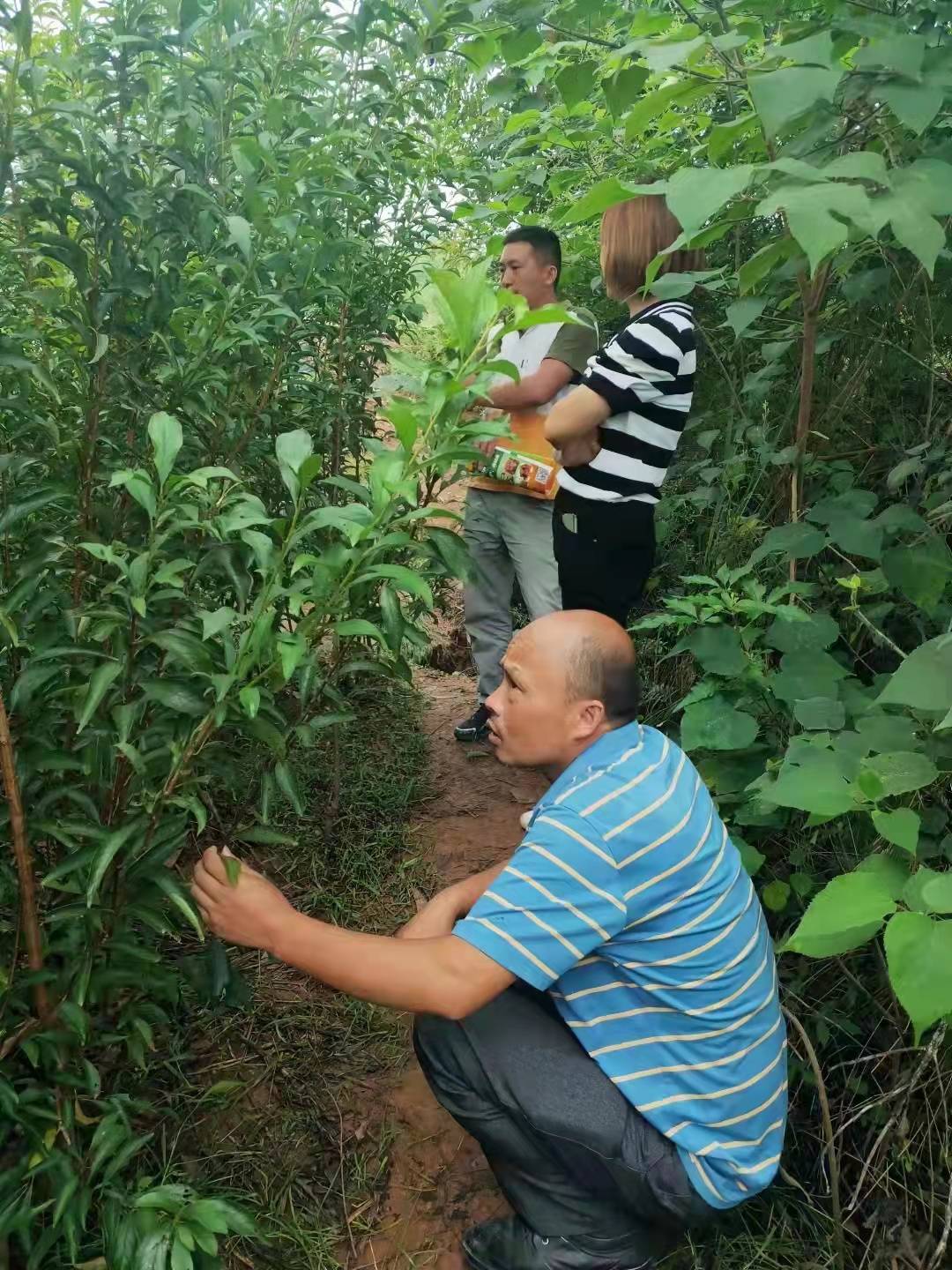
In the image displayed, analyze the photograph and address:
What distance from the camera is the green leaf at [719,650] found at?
81.5 inches

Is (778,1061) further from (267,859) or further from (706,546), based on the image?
(706,546)

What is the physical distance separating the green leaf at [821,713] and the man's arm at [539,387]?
1332mm

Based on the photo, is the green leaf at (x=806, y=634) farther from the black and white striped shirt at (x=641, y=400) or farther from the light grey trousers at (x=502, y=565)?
the light grey trousers at (x=502, y=565)

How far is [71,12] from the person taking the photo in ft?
4.44

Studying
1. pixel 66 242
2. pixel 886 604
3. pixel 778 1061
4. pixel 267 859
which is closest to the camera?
pixel 66 242

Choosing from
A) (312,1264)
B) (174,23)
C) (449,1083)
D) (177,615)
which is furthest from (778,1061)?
(174,23)

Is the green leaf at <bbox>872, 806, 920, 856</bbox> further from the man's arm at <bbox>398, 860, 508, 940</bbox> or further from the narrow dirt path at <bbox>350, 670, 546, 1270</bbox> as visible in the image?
the narrow dirt path at <bbox>350, 670, 546, 1270</bbox>

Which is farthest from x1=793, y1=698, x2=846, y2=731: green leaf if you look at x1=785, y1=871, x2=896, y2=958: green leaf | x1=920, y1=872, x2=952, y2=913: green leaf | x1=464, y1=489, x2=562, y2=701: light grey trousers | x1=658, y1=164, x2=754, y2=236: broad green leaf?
x1=464, y1=489, x2=562, y2=701: light grey trousers

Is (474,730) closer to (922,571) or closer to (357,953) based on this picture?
(922,571)

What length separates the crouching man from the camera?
4.47 feet

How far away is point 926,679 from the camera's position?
130 cm

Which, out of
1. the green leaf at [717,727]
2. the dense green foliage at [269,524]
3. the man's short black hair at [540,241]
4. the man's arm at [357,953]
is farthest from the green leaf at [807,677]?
the man's short black hair at [540,241]

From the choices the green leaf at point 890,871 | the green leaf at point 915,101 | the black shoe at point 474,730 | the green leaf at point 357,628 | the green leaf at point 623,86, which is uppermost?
the green leaf at point 623,86

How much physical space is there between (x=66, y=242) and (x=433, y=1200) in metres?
1.85
